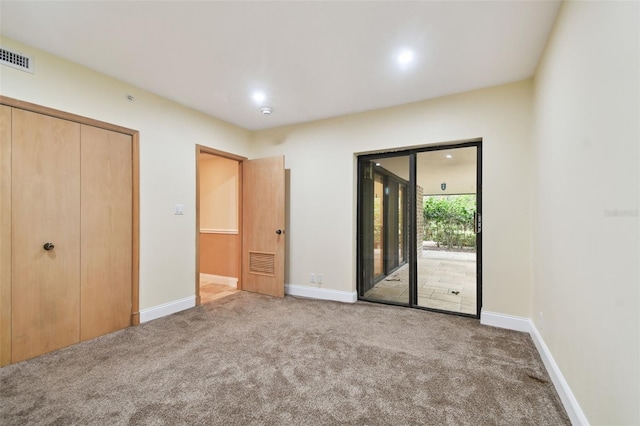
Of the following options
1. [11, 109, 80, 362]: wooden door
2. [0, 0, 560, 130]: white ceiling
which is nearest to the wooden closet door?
[11, 109, 80, 362]: wooden door

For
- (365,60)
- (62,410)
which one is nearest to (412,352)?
(62,410)

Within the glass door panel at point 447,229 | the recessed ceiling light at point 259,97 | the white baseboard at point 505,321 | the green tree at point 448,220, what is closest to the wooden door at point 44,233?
the recessed ceiling light at point 259,97

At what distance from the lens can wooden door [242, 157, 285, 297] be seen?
4016mm

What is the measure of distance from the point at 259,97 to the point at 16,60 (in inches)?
78.9

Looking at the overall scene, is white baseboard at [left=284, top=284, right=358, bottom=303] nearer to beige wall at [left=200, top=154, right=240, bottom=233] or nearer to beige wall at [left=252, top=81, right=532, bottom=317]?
beige wall at [left=252, top=81, right=532, bottom=317]

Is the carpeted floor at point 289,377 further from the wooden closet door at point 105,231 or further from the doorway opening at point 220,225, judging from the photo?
the doorway opening at point 220,225

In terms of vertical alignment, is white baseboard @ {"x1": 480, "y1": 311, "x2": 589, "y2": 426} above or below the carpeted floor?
above

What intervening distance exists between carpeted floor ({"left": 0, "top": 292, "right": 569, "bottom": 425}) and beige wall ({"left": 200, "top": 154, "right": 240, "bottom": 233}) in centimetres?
215

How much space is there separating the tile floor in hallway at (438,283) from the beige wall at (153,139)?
103 inches

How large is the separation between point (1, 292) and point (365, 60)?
348cm

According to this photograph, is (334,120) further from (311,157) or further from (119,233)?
(119,233)

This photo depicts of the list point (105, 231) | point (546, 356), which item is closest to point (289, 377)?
point (546, 356)

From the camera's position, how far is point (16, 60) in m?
2.20

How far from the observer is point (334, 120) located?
153 inches
